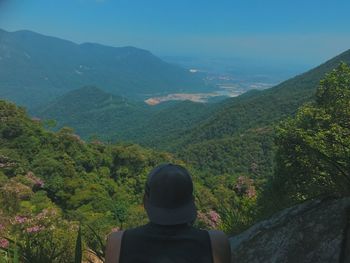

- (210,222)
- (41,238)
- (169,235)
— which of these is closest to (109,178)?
(210,222)

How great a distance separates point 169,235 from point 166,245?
0.04 meters

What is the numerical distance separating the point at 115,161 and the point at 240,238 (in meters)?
45.1

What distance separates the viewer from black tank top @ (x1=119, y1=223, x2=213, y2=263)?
1765 millimetres

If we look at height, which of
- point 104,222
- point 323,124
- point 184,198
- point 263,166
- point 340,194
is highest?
point 184,198

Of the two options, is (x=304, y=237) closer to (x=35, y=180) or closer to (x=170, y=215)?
(x=170, y=215)

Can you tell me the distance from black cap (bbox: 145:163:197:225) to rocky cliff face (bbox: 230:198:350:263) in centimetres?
109

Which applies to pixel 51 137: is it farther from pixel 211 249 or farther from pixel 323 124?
pixel 211 249

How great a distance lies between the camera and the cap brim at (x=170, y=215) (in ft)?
5.90

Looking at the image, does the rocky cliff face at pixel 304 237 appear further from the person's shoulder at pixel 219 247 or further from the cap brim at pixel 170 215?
the cap brim at pixel 170 215

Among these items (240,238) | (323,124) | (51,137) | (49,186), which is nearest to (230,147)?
(51,137)

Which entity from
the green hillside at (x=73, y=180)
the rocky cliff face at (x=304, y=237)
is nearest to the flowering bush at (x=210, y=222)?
the rocky cliff face at (x=304, y=237)

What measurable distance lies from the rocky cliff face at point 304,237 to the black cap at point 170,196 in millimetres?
1090

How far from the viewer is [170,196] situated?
1804 millimetres

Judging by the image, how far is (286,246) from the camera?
2.78 m
